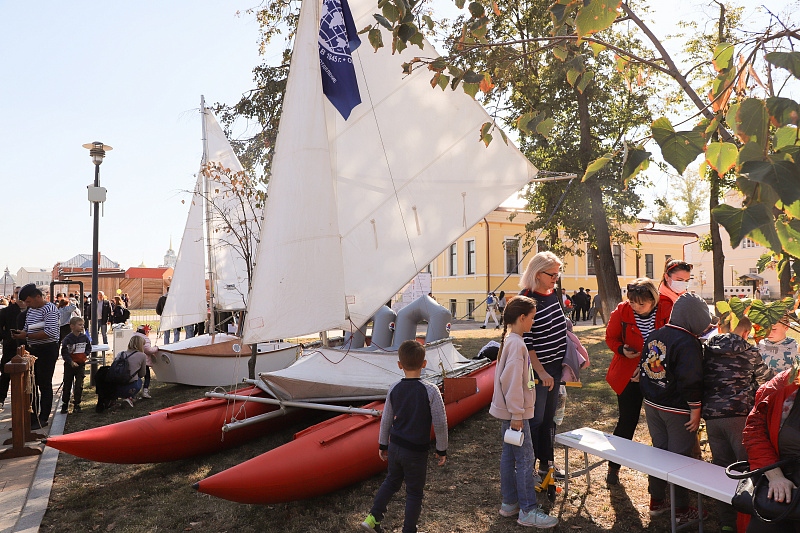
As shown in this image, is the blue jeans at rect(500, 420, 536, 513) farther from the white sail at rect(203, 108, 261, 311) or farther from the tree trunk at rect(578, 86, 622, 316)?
the tree trunk at rect(578, 86, 622, 316)

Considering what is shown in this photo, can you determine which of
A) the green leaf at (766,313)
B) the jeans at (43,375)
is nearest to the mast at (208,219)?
the jeans at (43,375)

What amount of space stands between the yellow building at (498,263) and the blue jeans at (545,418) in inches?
855

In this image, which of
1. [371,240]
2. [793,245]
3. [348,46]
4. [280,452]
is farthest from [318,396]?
[793,245]

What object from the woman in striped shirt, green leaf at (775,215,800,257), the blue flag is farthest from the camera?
the blue flag

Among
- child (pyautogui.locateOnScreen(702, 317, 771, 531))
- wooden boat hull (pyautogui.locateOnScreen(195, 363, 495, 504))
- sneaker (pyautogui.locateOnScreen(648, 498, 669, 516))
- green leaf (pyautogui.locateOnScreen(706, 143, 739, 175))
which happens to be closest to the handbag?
child (pyautogui.locateOnScreen(702, 317, 771, 531))

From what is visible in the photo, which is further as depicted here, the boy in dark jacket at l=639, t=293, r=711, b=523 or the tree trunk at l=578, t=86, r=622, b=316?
the tree trunk at l=578, t=86, r=622, b=316

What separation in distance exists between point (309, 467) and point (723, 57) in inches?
152

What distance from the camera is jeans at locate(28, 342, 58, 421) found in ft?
24.1

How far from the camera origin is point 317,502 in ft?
15.2

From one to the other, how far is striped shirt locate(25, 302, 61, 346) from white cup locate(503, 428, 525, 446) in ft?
21.4

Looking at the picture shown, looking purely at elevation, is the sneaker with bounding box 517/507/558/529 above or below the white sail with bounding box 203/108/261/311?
below

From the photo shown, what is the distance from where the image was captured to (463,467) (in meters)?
5.39

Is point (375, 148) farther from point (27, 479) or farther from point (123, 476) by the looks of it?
point (27, 479)

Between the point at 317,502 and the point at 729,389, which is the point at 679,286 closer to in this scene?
the point at 729,389
